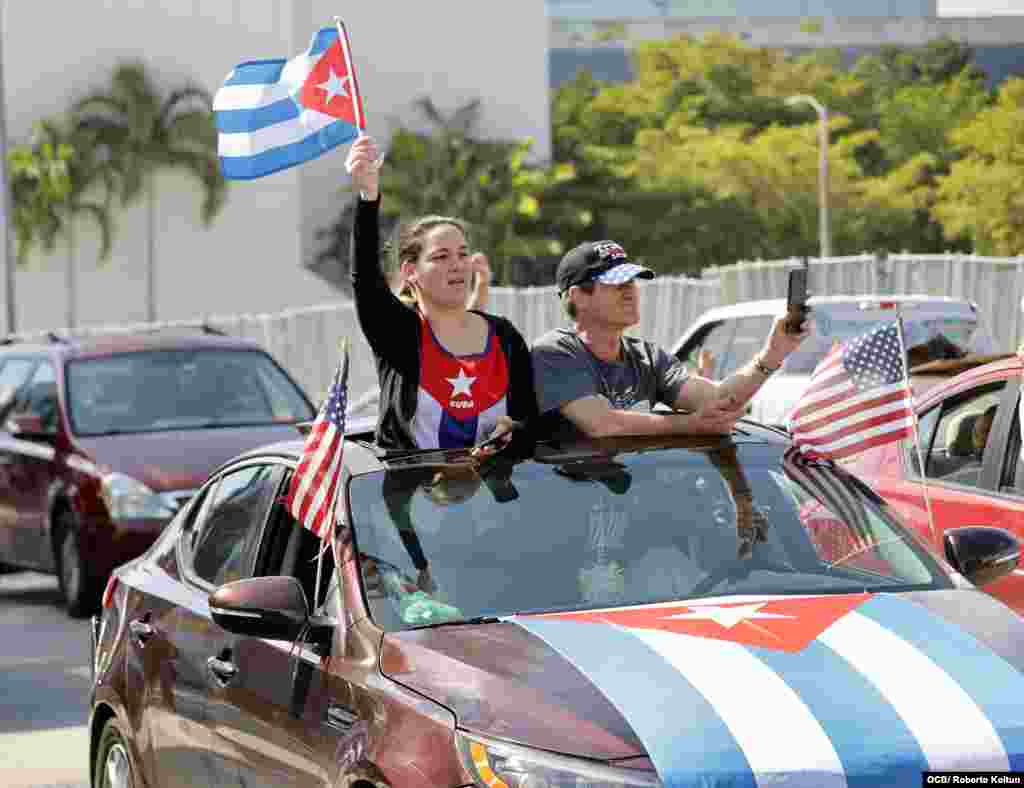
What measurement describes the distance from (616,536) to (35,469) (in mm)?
10009

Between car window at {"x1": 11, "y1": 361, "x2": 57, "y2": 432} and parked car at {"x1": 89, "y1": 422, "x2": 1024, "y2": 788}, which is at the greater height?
parked car at {"x1": 89, "y1": 422, "x2": 1024, "y2": 788}

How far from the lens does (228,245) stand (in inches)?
2418

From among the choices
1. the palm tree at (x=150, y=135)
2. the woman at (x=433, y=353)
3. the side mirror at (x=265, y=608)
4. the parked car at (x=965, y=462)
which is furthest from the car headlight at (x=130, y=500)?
the palm tree at (x=150, y=135)

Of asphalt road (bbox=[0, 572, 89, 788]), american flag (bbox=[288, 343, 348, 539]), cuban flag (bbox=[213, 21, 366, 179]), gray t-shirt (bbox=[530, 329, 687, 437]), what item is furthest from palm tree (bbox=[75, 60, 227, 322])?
american flag (bbox=[288, 343, 348, 539])

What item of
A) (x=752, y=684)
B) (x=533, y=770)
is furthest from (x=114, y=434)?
(x=533, y=770)

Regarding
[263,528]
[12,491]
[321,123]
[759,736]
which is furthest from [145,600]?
[12,491]

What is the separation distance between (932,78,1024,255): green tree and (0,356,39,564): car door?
101ft

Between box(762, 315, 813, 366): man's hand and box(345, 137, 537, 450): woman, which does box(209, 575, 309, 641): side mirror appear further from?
box(762, 315, 813, 366): man's hand

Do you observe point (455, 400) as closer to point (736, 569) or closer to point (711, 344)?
point (736, 569)

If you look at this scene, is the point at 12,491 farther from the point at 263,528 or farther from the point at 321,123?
the point at 263,528

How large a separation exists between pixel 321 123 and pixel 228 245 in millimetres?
53891

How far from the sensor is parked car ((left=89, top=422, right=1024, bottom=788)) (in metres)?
4.70

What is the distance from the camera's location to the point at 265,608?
557 centimetres

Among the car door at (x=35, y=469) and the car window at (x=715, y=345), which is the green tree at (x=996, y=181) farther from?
the car door at (x=35, y=469)
